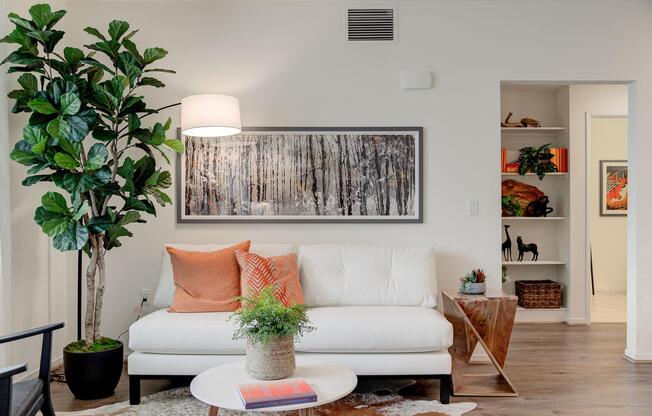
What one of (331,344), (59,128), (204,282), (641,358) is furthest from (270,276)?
(641,358)

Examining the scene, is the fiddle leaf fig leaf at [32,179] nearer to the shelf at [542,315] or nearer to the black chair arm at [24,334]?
the black chair arm at [24,334]

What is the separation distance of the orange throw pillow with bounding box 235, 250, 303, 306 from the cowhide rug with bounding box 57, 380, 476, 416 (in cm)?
68

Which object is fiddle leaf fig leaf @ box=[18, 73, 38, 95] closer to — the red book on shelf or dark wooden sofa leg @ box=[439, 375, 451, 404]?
dark wooden sofa leg @ box=[439, 375, 451, 404]

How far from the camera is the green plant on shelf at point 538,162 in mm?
5344

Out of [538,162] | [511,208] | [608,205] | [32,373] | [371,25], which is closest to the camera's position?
[32,373]

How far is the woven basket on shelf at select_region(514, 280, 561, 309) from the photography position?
17.7 ft

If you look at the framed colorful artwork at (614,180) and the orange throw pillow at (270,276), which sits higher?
the framed colorful artwork at (614,180)

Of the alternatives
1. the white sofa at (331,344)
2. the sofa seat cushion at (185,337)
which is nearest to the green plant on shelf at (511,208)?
the white sofa at (331,344)

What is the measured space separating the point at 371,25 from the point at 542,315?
336 cm

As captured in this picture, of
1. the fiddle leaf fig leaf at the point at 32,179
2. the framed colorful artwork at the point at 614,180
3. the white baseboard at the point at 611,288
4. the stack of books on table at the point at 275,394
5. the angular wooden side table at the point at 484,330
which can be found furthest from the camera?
the white baseboard at the point at 611,288

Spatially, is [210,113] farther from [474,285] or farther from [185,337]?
[474,285]

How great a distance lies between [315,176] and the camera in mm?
4090

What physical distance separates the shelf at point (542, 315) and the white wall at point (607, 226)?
2325 millimetres

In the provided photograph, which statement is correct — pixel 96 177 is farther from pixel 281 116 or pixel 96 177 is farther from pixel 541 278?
pixel 541 278
